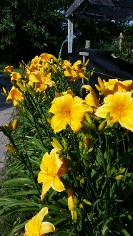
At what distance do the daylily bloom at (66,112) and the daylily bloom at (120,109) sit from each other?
0.09 metres

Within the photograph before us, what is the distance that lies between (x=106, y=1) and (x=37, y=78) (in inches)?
177

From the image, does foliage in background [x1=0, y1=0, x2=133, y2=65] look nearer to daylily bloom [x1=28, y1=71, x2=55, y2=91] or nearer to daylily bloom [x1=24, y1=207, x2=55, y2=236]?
daylily bloom [x1=28, y1=71, x2=55, y2=91]

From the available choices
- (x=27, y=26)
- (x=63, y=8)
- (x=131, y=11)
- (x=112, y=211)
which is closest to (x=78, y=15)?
(x=131, y=11)

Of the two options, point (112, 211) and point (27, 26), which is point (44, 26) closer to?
point (27, 26)

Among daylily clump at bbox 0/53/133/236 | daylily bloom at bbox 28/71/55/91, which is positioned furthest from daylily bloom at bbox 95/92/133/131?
daylily bloom at bbox 28/71/55/91

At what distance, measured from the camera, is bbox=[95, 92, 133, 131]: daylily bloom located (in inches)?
52.9

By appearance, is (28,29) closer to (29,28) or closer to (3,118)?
(29,28)

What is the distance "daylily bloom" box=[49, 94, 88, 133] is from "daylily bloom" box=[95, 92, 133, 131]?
0.09m

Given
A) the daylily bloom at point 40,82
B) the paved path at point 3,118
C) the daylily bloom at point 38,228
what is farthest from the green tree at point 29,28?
the daylily bloom at point 38,228

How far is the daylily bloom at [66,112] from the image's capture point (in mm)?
1413

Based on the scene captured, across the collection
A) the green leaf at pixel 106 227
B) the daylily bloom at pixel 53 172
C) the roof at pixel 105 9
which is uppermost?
the roof at pixel 105 9

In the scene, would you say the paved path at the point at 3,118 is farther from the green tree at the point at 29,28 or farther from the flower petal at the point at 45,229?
the green tree at the point at 29,28

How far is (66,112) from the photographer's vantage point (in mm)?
1428

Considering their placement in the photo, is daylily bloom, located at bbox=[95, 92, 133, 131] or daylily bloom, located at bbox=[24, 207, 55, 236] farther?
daylily bloom, located at bbox=[95, 92, 133, 131]
